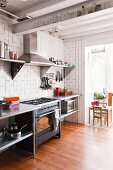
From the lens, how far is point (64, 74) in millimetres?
4688

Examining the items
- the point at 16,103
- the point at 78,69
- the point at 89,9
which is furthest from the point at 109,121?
the point at 89,9

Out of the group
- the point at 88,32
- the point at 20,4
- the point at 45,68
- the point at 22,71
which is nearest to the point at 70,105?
the point at 45,68

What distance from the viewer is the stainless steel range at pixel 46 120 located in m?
2.73

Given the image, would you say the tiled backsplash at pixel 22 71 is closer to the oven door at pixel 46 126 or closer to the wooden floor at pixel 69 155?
the oven door at pixel 46 126

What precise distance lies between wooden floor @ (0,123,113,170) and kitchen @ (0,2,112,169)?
0.47 feet

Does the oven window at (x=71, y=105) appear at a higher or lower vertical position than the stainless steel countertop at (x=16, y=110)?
lower

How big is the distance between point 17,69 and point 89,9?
1582 millimetres

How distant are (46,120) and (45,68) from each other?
1.27m

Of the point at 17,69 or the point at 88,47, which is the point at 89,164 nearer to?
the point at 17,69

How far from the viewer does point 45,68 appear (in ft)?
12.1

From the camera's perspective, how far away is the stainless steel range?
273cm

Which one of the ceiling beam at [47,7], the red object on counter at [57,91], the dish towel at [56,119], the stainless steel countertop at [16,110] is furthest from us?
the red object on counter at [57,91]

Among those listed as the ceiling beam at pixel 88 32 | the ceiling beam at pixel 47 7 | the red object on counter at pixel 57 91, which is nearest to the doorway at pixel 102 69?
the ceiling beam at pixel 88 32

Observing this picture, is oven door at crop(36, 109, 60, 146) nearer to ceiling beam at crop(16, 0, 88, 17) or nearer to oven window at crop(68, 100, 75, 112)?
oven window at crop(68, 100, 75, 112)
